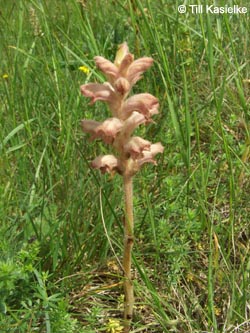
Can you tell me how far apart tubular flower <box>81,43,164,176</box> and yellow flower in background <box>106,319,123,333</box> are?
A: 0.43m

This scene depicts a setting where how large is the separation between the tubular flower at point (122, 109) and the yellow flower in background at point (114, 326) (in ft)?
1.43

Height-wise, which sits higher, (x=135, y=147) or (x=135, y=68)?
(x=135, y=68)

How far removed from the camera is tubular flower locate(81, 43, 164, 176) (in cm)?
130

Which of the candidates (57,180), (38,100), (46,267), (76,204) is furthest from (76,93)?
(46,267)

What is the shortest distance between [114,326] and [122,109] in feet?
1.93

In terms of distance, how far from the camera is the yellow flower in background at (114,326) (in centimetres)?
153

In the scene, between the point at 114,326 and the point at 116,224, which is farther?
the point at 116,224

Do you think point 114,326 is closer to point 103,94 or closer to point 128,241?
point 128,241

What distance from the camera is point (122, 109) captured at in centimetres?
134

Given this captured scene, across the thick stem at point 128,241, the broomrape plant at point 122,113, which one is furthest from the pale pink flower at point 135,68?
the thick stem at point 128,241

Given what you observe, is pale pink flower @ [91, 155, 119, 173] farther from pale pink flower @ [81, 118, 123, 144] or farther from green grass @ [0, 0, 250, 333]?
green grass @ [0, 0, 250, 333]

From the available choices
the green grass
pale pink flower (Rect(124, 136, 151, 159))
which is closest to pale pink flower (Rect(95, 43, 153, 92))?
pale pink flower (Rect(124, 136, 151, 159))

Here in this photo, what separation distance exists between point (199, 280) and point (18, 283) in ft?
1.75

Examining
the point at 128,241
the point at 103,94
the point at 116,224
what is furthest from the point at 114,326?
the point at 103,94
